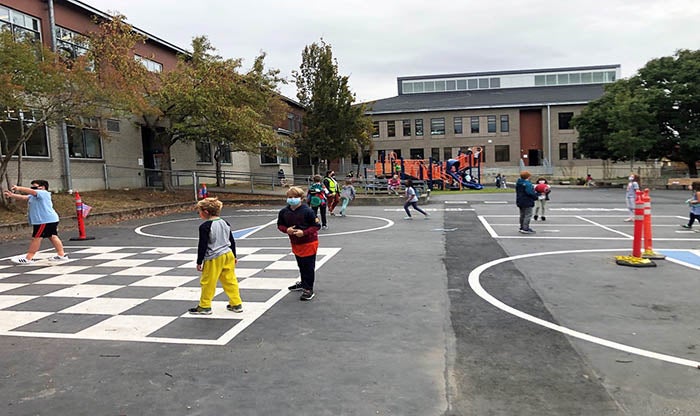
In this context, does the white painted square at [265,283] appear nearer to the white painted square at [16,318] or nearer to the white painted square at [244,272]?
the white painted square at [244,272]

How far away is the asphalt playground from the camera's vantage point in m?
3.77

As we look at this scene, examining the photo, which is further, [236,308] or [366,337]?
[236,308]

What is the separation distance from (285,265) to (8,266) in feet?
17.2

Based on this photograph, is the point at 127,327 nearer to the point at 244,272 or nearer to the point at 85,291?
the point at 85,291

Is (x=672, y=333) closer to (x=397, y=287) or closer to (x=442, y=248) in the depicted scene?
(x=397, y=287)

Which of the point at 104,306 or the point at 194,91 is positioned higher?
the point at 194,91

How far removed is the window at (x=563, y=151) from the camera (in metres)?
59.1

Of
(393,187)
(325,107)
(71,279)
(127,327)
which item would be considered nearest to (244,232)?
(71,279)

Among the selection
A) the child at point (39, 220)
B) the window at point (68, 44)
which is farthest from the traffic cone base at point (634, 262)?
the window at point (68, 44)

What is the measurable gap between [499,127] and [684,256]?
2065 inches

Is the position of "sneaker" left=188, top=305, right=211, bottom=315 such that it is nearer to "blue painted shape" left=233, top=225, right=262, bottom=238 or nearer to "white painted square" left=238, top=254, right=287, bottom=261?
"white painted square" left=238, top=254, right=287, bottom=261

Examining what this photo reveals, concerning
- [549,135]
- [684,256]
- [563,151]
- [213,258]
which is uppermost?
[549,135]

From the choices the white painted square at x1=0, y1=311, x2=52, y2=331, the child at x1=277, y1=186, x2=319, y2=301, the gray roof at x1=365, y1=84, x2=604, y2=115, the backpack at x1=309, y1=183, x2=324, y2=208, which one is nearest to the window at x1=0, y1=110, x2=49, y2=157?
the backpack at x1=309, y1=183, x2=324, y2=208

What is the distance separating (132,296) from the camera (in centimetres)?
699
